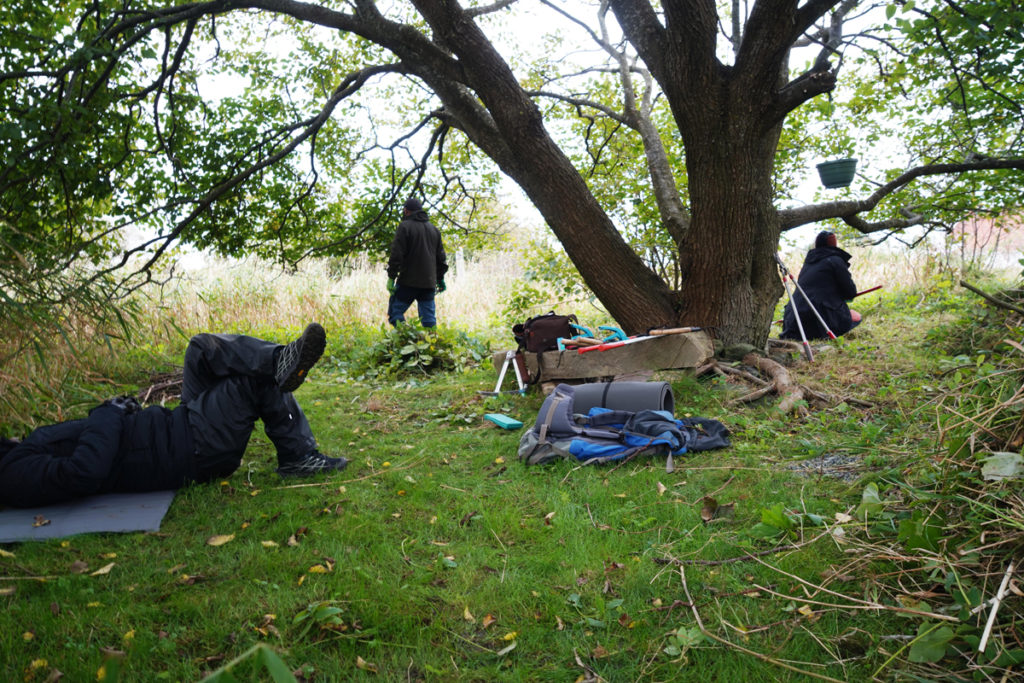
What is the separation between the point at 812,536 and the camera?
114 inches

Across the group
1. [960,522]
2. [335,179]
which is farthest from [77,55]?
[960,522]

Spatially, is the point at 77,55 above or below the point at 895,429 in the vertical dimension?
above

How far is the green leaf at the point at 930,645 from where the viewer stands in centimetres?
200

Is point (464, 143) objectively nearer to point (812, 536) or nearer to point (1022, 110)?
point (1022, 110)

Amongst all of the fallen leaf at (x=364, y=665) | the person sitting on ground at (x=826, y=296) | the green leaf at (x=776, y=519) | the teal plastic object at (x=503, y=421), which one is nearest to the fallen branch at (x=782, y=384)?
the teal plastic object at (x=503, y=421)

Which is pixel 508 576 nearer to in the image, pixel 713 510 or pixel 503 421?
pixel 713 510

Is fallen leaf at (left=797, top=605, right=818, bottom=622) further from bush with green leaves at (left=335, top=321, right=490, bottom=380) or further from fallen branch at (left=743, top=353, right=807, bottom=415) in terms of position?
bush with green leaves at (left=335, top=321, right=490, bottom=380)

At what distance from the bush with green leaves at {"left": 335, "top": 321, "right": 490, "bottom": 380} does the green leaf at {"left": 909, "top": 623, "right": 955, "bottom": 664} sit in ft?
21.2

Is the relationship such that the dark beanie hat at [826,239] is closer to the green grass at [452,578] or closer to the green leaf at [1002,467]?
the green grass at [452,578]

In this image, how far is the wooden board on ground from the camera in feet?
19.5

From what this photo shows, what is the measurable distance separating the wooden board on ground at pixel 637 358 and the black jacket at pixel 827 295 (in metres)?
2.75

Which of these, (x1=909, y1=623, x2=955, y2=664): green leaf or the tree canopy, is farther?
the tree canopy

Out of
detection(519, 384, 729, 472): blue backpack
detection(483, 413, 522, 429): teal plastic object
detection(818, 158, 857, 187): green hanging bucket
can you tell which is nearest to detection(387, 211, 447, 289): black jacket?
detection(483, 413, 522, 429): teal plastic object

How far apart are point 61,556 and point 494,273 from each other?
40.1 feet
